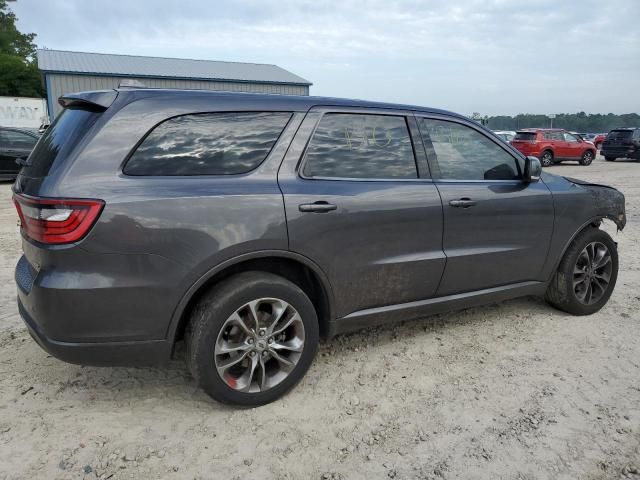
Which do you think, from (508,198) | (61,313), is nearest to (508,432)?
(508,198)

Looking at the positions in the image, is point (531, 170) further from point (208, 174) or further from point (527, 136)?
point (527, 136)

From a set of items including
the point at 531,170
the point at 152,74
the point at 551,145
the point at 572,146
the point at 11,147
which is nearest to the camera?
the point at 531,170

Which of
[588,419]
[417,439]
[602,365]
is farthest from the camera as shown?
[602,365]

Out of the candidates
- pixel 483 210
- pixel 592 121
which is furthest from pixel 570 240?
pixel 592 121

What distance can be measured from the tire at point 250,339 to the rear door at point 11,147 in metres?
11.7

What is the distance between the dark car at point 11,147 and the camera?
12154 millimetres

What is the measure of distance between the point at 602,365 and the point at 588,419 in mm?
761

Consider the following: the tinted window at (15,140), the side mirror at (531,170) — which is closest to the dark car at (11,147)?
the tinted window at (15,140)

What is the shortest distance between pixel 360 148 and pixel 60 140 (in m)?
1.69

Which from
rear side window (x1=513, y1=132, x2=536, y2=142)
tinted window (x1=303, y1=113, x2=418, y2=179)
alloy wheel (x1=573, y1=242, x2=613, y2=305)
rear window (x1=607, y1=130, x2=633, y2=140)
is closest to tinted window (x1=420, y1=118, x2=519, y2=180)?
tinted window (x1=303, y1=113, x2=418, y2=179)

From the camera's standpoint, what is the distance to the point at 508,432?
103 inches

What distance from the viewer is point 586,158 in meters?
21.3

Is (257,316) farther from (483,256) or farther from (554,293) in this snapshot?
(554,293)

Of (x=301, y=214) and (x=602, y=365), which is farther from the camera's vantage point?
(x=602, y=365)
